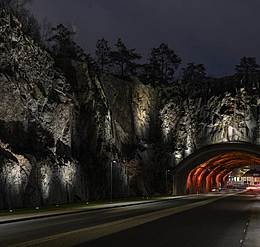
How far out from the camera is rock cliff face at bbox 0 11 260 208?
43781 mm

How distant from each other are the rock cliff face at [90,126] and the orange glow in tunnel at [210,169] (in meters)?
9.01

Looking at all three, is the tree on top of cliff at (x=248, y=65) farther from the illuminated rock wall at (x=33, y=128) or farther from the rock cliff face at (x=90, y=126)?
the illuminated rock wall at (x=33, y=128)

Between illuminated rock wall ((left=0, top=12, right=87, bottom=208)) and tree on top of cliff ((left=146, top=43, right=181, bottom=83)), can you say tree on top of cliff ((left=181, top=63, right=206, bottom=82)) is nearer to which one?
tree on top of cliff ((left=146, top=43, right=181, bottom=83))

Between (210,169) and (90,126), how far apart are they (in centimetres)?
4867

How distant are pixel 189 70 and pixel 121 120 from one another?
3980 cm

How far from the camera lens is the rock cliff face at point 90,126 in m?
43.8

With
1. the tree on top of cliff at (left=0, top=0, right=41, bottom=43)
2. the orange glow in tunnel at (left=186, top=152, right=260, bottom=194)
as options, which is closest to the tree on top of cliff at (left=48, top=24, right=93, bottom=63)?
the tree on top of cliff at (left=0, top=0, right=41, bottom=43)

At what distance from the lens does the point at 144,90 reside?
81.4m

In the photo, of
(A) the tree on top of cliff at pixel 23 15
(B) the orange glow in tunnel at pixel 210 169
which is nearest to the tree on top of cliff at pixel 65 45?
(A) the tree on top of cliff at pixel 23 15

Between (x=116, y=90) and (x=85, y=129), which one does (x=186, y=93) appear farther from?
(x=85, y=129)

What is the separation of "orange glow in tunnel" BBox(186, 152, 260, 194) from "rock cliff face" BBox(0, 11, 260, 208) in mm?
9011

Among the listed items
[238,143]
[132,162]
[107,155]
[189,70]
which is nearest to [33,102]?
[107,155]

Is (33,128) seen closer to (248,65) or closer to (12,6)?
(12,6)

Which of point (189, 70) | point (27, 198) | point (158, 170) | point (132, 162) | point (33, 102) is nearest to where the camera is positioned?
point (27, 198)
